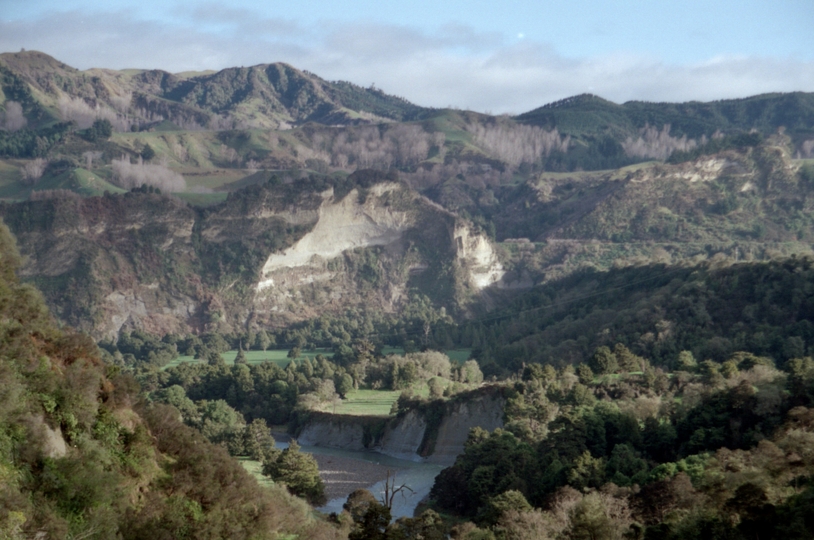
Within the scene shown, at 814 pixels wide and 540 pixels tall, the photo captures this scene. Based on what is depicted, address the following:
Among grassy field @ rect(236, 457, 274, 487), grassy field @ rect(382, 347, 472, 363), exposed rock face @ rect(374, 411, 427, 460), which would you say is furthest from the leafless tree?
grassy field @ rect(236, 457, 274, 487)

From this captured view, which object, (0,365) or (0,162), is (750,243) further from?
(0,365)

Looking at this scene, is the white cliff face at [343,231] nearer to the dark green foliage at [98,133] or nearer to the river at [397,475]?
the dark green foliage at [98,133]

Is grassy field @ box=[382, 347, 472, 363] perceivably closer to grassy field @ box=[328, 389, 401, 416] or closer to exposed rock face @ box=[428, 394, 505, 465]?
grassy field @ box=[328, 389, 401, 416]

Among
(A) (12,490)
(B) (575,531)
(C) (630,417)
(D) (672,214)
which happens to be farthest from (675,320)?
(D) (672,214)

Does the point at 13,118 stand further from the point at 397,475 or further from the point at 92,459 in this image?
the point at 92,459

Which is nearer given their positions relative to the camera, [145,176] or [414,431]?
[414,431]

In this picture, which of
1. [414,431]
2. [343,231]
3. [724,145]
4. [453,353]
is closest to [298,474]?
[414,431]
